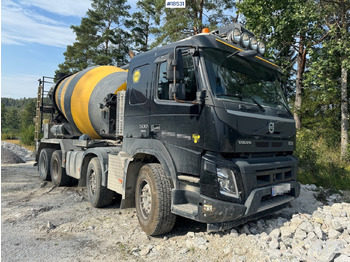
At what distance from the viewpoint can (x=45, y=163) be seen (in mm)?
8773

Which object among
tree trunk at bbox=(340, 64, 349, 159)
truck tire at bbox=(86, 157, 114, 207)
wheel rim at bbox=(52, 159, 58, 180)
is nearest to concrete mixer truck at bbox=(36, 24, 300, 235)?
truck tire at bbox=(86, 157, 114, 207)

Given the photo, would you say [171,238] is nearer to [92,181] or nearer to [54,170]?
[92,181]

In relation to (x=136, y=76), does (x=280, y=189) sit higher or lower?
lower

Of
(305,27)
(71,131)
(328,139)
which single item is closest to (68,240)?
(71,131)

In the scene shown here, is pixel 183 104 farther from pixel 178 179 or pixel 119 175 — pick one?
pixel 119 175

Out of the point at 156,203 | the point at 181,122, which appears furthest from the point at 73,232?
the point at 181,122

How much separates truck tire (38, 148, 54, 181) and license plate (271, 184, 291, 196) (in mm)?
7269

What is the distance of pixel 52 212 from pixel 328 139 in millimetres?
13443

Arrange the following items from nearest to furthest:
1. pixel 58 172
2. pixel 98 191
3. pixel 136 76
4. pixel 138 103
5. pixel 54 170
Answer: pixel 138 103, pixel 136 76, pixel 98 191, pixel 58 172, pixel 54 170

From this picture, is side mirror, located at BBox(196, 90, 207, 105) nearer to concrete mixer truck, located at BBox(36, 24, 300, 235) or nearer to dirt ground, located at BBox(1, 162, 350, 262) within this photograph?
concrete mixer truck, located at BBox(36, 24, 300, 235)

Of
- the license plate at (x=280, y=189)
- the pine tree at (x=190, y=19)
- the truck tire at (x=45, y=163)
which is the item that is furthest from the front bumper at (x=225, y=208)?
the pine tree at (x=190, y=19)

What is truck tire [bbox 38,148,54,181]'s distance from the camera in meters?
8.66

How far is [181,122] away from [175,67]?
781mm

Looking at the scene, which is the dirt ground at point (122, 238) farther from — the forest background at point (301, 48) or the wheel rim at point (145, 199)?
the forest background at point (301, 48)
